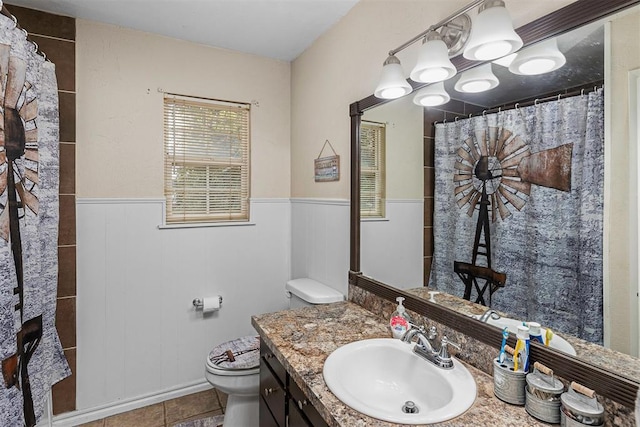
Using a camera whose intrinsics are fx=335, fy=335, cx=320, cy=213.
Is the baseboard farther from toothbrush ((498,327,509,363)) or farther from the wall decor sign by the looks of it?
toothbrush ((498,327,509,363))

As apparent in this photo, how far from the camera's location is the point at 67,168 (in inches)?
78.2

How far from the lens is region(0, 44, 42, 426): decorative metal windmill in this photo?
1.25 meters

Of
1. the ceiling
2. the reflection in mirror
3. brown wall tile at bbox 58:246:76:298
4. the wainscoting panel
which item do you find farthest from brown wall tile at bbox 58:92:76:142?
the reflection in mirror

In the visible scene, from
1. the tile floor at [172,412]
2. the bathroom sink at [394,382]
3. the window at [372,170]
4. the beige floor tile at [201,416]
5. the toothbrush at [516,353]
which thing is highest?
the window at [372,170]

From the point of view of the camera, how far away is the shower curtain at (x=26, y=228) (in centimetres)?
125

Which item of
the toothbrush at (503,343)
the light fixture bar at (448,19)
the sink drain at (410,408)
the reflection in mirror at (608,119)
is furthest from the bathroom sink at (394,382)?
the light fixture bar at (448,19)

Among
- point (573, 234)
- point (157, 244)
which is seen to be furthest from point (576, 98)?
point (157, 244)

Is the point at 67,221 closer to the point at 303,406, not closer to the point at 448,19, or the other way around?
the point at 303,406

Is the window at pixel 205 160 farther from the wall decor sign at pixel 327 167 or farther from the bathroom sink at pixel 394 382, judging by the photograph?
the bathroom sink at pixel 394 382

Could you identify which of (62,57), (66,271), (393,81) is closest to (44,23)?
(62,57)

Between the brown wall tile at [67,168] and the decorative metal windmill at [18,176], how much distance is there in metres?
0.51

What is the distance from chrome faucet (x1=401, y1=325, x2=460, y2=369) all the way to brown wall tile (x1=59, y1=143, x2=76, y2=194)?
2046 mm

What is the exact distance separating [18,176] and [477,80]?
1.85 meters

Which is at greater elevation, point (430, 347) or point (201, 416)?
point (430, 347)
